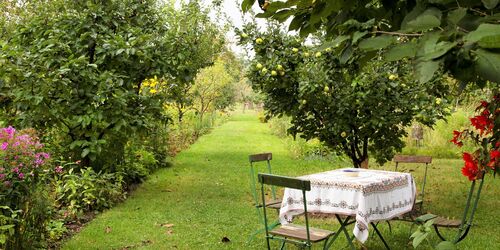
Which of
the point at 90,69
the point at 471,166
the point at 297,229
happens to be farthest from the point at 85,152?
the point at 471,166

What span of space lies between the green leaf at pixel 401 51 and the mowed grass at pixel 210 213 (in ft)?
15.4

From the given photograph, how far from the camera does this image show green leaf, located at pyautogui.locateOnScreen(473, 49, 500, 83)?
766mm

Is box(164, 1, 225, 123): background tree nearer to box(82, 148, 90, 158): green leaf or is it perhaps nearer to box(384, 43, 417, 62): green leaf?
box(82, 148, 90, 158): green leaf

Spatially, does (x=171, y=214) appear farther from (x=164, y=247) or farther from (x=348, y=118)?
(x=348, y=118)

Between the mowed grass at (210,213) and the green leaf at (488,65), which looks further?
the mowed grass at (210,213)

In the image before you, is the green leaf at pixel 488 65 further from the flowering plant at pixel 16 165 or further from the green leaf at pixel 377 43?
the flowering plant at pixel 16 165

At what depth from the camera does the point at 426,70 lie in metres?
0.83

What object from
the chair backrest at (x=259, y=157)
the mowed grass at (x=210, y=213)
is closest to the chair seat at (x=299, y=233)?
the mowed grass at (x=210, y=213)

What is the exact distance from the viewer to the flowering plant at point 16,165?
13.9ft

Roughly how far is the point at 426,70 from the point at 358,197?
12.3 feet

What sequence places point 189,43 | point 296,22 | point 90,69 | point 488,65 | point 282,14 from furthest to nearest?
point 189,43 → point 90,69 → point 296,22 → point 282,14 → point 488,65

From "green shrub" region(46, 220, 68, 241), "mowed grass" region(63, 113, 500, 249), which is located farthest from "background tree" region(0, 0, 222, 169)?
"green shrub" region(46, 220, 68, 241)

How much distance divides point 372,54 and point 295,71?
5.59 meters

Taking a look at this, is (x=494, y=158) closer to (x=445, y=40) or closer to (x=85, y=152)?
(x=445, y=40)
